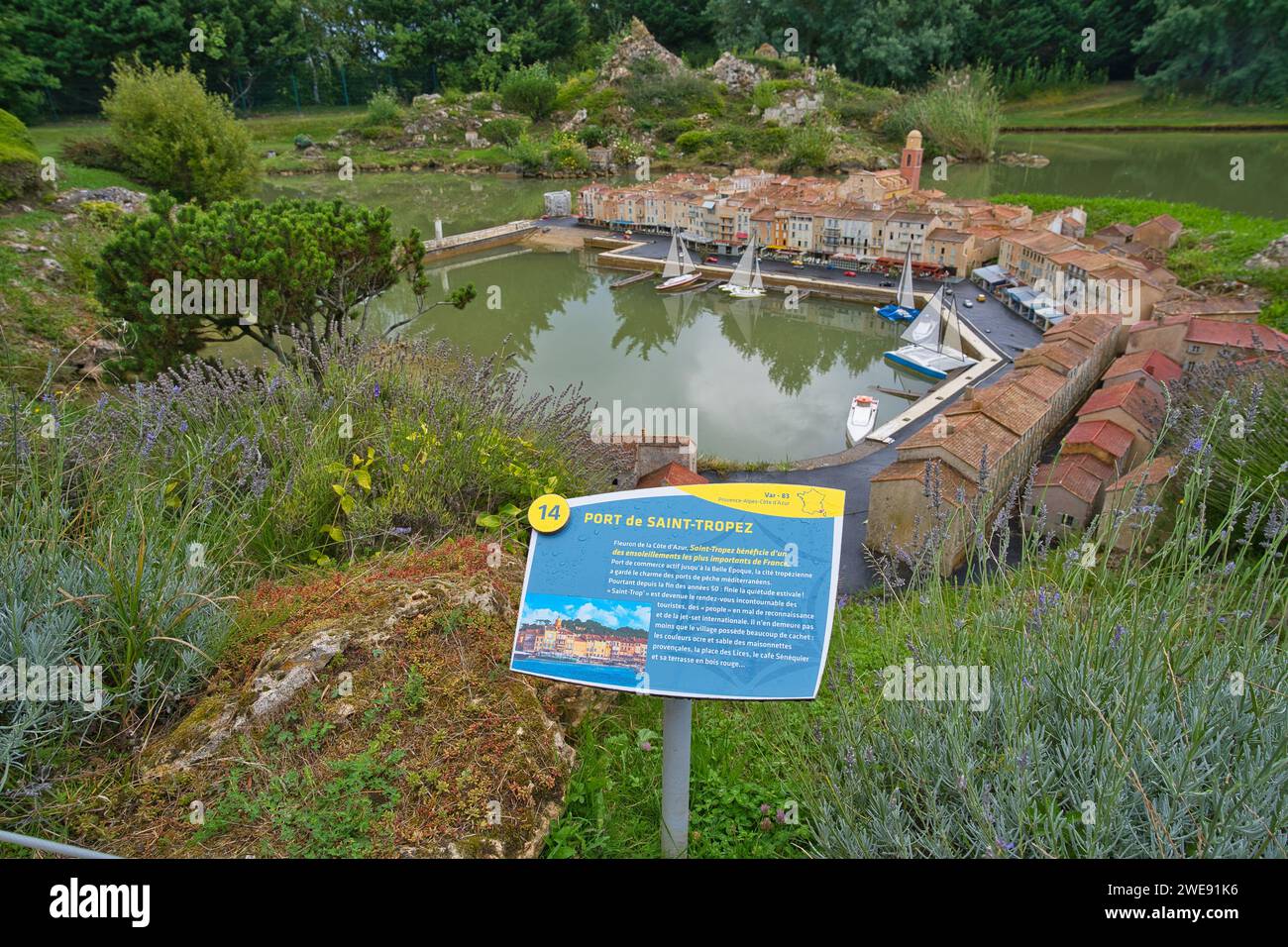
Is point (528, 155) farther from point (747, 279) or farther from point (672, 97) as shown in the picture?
point (747, 279)

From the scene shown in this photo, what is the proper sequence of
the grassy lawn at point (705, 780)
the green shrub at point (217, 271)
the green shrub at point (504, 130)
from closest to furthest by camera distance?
the grassy lawn at point (705, 780), the green shrub at point (217, 271), the green shrub at point (504, 130)

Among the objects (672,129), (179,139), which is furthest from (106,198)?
(672,129)

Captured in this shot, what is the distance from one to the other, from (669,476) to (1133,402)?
20.0 ft

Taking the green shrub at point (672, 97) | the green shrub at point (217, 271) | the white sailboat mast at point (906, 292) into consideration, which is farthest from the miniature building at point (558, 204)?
the green shrub at point (217, 271)

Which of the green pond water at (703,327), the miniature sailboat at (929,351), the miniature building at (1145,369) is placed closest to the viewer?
the miniature building at (1145,369)

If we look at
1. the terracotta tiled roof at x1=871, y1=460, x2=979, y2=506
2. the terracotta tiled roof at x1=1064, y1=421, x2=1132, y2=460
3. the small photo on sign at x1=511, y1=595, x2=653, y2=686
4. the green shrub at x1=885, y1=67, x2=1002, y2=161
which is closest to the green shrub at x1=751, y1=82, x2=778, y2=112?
the green shrub at x1=885, y1=67, x2=1002, y2=161

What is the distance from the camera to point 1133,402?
382 inches

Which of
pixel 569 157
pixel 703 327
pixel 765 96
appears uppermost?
pixel 765 96

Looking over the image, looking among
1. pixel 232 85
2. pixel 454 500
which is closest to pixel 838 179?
pixel 232 85

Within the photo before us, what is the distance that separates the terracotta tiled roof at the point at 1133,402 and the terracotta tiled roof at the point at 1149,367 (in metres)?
0.81

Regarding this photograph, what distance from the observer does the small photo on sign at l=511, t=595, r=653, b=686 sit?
7.38 ft

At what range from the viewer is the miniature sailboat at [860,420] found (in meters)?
12.5

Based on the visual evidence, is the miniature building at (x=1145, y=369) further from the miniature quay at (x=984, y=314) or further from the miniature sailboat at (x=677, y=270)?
the miniature sailboat at (x=677, y=270)

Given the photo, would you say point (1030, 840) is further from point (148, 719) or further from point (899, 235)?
point (899, 235)
